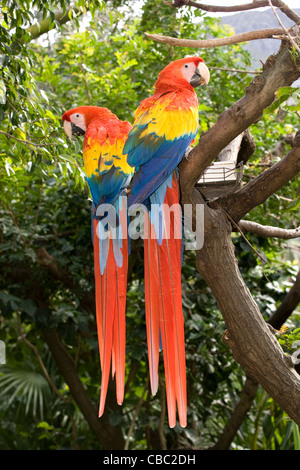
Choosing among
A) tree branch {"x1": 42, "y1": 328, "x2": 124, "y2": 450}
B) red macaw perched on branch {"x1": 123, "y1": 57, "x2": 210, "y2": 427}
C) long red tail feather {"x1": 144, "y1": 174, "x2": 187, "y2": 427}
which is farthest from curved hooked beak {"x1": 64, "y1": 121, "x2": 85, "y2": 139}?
tree branch {"x1": 42, "y1": 328, "x2": 124, "y2": 450}

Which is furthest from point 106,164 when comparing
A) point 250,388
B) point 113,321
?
point 250,388

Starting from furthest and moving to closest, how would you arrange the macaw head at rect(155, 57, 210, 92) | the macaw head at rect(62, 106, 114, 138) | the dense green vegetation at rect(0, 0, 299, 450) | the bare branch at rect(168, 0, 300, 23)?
the dense green vegetation at rect(0, 0, 299, 450), the macaw head at rect(62, 106, 114, 138), the macaw head at rect(155, 57, 210, 92), the bare branch at rect(168, 0, 300, 23)

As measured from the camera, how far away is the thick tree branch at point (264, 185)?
4.25 feet

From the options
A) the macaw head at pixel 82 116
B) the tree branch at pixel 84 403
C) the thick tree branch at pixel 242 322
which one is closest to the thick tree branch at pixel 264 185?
the thick tree branch at pixel 242 322

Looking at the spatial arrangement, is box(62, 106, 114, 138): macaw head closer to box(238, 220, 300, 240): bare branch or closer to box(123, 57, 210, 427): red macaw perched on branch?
box(123, 57, 210, 427): red macaw perched on branch

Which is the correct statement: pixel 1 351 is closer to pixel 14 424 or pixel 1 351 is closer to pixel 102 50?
pixel 14 424

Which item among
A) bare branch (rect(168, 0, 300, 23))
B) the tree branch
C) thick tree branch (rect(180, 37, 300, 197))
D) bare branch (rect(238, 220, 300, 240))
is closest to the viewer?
thick tree branch (rect(180, 37, 300, 197))

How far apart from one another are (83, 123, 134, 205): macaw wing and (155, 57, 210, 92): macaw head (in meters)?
0.18

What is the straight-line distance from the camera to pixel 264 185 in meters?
1.36

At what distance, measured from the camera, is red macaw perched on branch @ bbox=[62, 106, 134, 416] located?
136 centimetres

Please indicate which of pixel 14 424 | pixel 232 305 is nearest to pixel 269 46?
pixel 232 305

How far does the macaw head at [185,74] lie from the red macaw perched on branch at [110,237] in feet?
0.60

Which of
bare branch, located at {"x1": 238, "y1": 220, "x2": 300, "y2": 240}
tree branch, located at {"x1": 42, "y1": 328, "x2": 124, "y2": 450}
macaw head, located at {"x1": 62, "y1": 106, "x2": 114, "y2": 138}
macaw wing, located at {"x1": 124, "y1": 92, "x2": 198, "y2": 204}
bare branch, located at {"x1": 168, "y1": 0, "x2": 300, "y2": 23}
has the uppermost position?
bare branch, located at {"x1": 168, "y1": 0, "x2": 300, "y2": 23}
